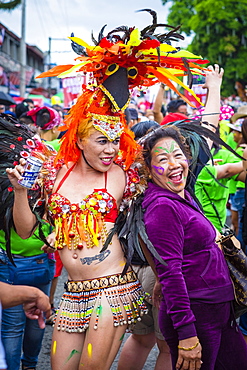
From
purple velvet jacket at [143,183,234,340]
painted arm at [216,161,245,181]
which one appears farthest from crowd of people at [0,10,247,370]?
painted arm at [216,161,245,181]

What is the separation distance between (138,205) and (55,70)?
0.95 metres

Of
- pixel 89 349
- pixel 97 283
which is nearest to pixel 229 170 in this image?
pixel 97 283

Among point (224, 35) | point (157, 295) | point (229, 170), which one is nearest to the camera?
Answer: point (157, 295)

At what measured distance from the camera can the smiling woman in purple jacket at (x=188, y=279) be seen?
2541mm

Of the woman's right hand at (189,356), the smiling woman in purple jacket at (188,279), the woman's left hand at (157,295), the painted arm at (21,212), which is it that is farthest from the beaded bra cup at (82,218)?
the woman's right hand at (189,356)

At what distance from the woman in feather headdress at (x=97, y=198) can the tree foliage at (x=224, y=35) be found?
94.1ft

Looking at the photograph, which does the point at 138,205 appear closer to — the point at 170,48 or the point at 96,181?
the point at 96,181

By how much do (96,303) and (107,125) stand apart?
102cm

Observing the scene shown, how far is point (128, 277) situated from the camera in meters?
2.89

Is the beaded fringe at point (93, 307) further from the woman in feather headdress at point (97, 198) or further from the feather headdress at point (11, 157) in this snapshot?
the feather headdress at point (11, 157)

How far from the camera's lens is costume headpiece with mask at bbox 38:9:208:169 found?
9.12ft

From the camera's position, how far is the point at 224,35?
3206cm

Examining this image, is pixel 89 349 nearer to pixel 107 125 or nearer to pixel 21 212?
pixel 21 212

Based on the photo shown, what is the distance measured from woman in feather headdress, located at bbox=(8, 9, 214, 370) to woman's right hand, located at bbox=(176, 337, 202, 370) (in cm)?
38
